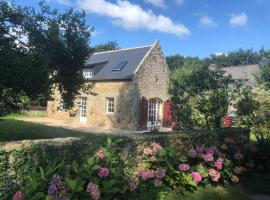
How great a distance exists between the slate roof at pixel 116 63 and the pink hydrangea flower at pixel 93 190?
643 inches

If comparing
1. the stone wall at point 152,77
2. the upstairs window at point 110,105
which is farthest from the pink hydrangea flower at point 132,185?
the upstairs window at point 110,105

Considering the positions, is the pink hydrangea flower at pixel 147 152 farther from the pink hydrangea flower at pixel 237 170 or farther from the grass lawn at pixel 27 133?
the grass lawn at pixel 27 133

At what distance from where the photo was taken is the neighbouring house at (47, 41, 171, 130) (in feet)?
72.1

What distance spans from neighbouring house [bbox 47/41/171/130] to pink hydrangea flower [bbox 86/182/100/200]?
15721mm

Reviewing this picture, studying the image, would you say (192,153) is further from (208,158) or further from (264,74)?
(264,74)

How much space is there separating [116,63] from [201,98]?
46.4ft

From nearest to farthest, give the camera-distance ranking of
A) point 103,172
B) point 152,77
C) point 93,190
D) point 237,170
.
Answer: point 93,190 → point 103,172 → point 237,170 → point 152,77

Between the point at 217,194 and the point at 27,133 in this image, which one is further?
the point at 27,133

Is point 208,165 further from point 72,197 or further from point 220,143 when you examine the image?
point 72,197

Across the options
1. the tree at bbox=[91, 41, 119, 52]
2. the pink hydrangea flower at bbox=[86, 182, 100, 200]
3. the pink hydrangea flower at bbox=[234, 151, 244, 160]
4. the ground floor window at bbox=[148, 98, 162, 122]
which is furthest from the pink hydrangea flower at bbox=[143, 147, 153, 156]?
the tree at bbox=[91, 41, 119, 52]

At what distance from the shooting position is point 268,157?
967 centimetres

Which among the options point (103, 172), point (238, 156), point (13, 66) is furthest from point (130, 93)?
point (103, 172)

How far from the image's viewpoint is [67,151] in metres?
6.29

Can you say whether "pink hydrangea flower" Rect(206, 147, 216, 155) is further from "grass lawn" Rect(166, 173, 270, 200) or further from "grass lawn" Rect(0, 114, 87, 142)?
"grass lawn" Rect(0, 114, 87, 142)
